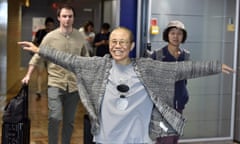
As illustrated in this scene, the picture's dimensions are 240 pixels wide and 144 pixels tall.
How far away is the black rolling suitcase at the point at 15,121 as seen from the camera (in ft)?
10.4

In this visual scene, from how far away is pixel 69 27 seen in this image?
3750 mm

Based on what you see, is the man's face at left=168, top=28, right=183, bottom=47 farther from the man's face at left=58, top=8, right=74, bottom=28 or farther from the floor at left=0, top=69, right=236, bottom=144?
the floor at left=0, top=69, right=236, bottom=144

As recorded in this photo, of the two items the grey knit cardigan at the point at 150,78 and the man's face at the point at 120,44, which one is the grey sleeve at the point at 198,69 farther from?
the man's face at the point at 120,44

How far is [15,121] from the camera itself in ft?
10.4

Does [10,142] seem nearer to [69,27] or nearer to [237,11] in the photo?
[69,27]

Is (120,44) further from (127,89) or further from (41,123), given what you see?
(41,123)

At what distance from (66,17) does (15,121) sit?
1.03 meters

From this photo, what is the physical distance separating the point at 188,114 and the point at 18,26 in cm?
756

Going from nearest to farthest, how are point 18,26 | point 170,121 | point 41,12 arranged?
point 170,121, point 18,26, point 41,12

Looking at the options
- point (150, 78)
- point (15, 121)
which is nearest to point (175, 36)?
point (150, 78)

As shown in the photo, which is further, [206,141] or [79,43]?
[206,141]

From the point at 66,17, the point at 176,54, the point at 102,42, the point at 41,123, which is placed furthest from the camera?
the point at 102,42

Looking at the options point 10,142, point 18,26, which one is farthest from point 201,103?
point 18,26

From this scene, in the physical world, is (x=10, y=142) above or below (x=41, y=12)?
below
